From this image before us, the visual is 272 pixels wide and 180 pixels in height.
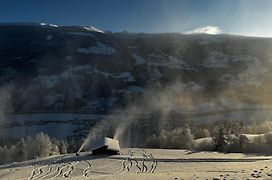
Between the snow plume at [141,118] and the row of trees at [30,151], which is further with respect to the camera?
the snow plume at [141,118]

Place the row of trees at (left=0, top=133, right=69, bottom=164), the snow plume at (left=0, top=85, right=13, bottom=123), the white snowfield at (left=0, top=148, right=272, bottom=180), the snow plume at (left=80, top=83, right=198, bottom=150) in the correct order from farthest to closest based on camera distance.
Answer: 1. the snow plume at (left=0, top=85, right=13, bottom=123)
2. the snow plume at (left=80, top=83, right=198, bottom=150)
3. the row of trees at (left=0, top=133, right=69, bottom=164)
4. the white snowfield at (left=0, top=148, right=272, bottom=180)

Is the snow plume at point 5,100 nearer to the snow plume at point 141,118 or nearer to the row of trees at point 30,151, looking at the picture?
the snow plume at point 141,118

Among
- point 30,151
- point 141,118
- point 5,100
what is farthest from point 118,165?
point 5,100

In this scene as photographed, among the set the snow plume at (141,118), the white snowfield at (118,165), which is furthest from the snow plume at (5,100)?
the white snowfield at (118,165)

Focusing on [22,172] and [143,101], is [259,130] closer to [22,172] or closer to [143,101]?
[22,172]

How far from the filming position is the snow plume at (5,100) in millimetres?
169288

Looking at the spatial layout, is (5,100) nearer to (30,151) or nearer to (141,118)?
(141,118)

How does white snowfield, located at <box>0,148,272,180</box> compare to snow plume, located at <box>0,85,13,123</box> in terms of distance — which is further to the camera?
snow plume, located at <box>0,85,13,123</box>

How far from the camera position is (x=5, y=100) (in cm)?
18100

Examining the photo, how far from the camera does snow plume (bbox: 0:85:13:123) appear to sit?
169m

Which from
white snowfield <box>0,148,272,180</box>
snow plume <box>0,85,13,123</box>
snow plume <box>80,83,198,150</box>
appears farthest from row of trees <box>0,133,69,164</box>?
snow plume <box>0,85,13,123</box>

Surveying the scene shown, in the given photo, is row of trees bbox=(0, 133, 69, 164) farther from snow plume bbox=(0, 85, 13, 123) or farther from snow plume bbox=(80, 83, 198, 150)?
snow plume bbox=(0, 85, 13, 123)

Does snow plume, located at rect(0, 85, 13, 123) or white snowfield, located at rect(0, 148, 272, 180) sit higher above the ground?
snow plume, located at rect(0, 85, 13, 123)

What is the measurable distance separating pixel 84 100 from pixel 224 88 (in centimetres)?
6009
